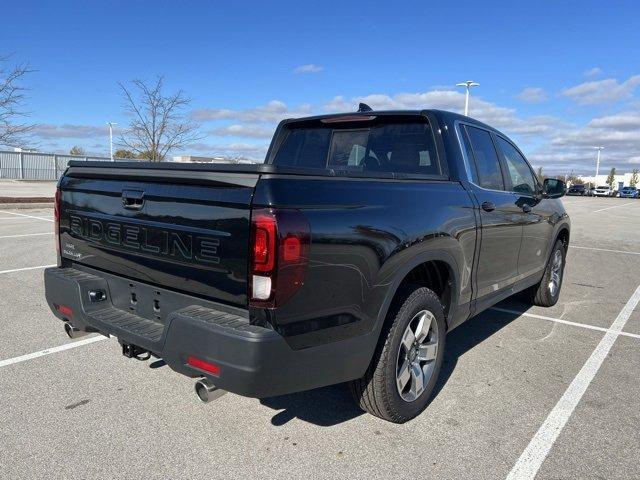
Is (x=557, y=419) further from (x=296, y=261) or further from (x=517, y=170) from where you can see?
(x=517, y=170)

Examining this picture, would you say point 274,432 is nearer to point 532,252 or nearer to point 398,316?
point 398,316

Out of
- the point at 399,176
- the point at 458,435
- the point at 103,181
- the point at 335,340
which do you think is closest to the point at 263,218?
the point at 335,340

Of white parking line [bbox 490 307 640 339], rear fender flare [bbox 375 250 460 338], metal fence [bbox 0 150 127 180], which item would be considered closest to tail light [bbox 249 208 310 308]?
rear fender flare [bbox 375 250 460 338]

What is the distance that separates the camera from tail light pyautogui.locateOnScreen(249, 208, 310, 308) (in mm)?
2180

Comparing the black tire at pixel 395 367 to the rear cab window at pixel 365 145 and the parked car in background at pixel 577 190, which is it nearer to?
the rear cab window at pixel 365 145

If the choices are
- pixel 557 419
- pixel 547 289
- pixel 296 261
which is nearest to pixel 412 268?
pixel 296 261

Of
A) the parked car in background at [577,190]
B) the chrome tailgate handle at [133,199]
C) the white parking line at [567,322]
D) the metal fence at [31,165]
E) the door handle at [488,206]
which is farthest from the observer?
the parked car in background at [577,190]

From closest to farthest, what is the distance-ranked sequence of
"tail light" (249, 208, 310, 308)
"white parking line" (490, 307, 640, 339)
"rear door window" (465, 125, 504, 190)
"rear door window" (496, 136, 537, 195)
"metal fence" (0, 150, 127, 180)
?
"tail light" (249, 208, 310, 308) → "rear door window" (465, 125, 504, 190) → "rear door window" (496, 136, 537, 195) → "white parking line" (490, 307, 640, 339) → "metal fence" (0, 150, 127, 180)

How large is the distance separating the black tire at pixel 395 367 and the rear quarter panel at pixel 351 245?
213 millimetres

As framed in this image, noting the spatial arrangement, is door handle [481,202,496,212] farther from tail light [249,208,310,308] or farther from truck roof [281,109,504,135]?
tail light [249,208,310,308]

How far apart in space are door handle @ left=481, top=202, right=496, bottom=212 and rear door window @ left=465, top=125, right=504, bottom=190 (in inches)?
6.7

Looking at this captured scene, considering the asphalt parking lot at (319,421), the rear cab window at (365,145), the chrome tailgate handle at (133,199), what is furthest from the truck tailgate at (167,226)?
the rear cab window at (365,145)

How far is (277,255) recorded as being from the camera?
2178 mm

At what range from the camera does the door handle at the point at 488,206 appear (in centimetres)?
376
